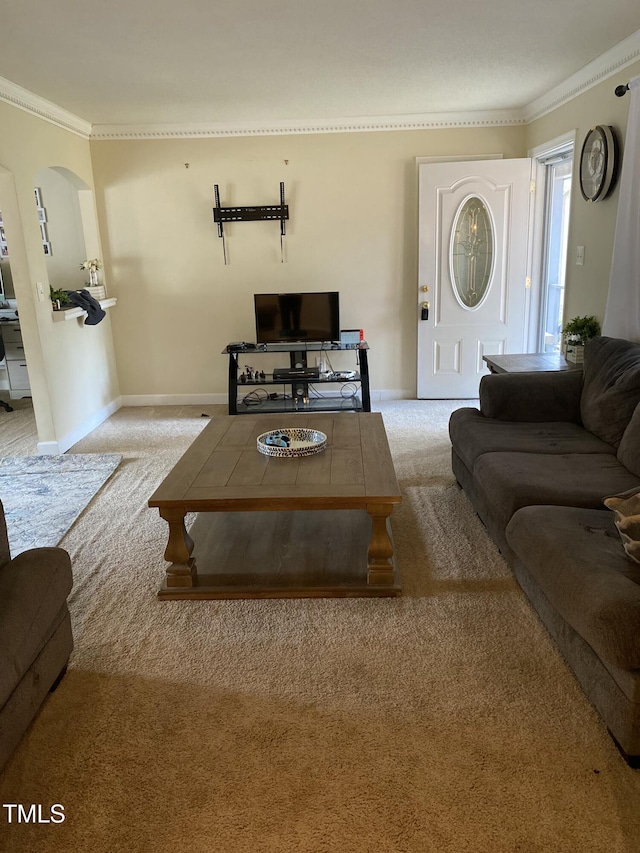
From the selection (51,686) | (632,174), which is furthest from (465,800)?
(632,174)

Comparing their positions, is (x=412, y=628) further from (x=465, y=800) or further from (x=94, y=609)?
(x=94, y=609)

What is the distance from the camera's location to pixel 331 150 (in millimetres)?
5371

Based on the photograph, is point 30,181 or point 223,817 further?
point 30,181

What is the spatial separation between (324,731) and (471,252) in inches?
178

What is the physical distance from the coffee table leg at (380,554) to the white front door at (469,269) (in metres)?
3.30

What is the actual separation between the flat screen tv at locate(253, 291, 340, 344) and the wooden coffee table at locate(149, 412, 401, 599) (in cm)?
223

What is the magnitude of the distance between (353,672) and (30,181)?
398 cm

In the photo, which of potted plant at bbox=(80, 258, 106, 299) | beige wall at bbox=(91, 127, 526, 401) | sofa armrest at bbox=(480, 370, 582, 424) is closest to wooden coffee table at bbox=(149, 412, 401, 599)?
sofa armrest at bbox=(480, 370, 582, 424)

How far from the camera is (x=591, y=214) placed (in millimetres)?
4121

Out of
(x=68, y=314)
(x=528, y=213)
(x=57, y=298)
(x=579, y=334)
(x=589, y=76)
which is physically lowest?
(x=579, y=334)

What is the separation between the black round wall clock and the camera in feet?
12.1

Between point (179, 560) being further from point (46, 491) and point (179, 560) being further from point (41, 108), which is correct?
point (41, 108)

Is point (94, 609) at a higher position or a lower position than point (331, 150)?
lower

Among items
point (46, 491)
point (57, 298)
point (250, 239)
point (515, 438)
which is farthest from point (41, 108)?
point (515, 438)
